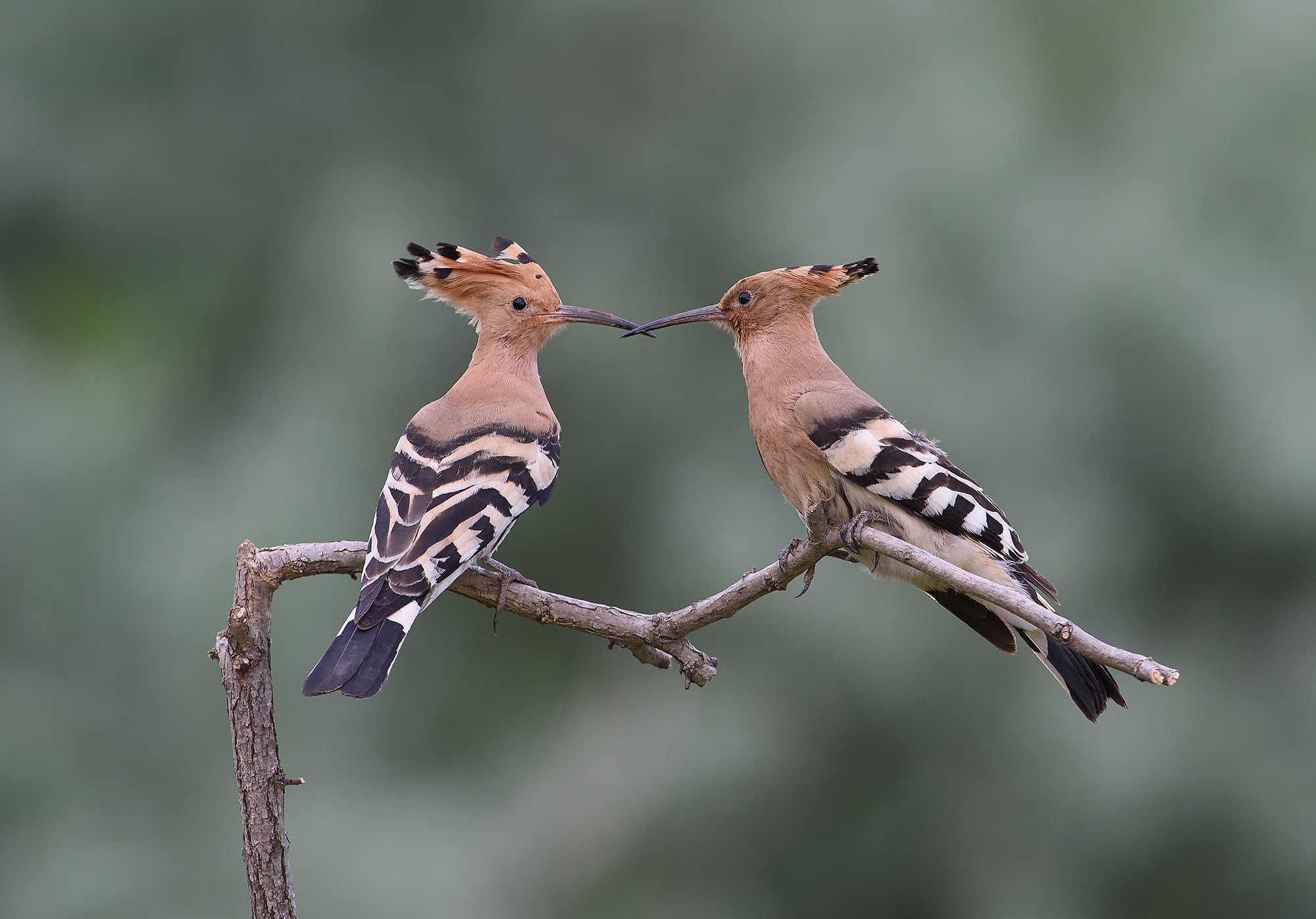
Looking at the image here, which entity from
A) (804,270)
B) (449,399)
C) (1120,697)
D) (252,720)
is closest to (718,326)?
(804,270)

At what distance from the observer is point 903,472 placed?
1692mm

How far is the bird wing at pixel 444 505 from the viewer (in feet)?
5.18

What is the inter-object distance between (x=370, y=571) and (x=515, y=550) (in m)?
2.05

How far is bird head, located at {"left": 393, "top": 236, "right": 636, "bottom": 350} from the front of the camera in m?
2.02

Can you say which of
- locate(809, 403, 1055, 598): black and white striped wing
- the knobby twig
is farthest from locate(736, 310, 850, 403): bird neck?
the knobby twig

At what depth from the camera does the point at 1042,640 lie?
172 cm

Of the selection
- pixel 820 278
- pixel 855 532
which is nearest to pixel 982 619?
pixel 855 532

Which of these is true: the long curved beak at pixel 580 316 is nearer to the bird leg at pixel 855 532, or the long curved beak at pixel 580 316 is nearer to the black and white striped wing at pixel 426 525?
the black and white striped wing at pixel 426 525

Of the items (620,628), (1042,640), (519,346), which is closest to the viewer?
(620,628)

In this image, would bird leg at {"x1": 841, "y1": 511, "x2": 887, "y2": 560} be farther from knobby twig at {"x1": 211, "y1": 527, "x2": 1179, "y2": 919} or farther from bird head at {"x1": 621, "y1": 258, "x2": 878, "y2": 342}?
bird head at {"x1": 621, "y1": 258, "x2": 878, "y2": 342}

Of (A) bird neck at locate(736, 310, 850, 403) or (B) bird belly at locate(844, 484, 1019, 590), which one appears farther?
(A) bird neck at locate(736, 310, 850, 403)

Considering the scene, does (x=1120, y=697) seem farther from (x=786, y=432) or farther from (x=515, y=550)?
(x=515, y=550)

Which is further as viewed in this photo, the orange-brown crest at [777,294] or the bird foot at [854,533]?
the orange-brown crest at [777,294]

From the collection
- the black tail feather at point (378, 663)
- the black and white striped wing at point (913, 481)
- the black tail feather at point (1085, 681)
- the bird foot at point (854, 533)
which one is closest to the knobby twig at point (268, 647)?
the bird foot at point (854, 533)
